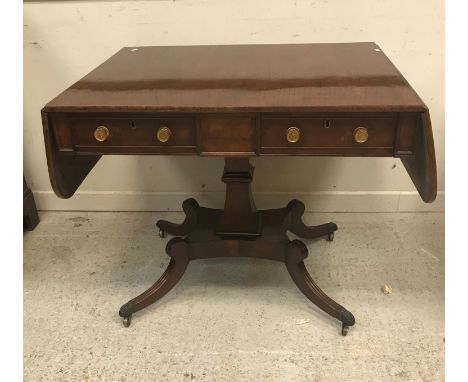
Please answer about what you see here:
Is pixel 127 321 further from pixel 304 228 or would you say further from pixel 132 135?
pixel 304 228

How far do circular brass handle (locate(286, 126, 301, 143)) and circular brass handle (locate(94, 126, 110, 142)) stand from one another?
0.51 metres

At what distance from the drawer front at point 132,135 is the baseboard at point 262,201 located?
95 cm

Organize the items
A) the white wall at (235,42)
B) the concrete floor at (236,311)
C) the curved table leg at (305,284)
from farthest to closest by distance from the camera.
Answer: the white wall at (235,42) < the curved table leg at (305,284) < the concrete floor at (236,311)

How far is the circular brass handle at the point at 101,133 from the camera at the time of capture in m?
1.33

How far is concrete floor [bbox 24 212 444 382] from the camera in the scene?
150cm

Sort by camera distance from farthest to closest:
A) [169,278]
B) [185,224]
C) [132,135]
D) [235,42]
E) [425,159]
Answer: [185,224] → [235,42] → [169,278] → [132,135] → [425,159]

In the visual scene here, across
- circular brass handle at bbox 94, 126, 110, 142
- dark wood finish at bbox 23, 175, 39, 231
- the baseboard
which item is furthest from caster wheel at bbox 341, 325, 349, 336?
dark wood finish at bbox 23, 175, 39, 231

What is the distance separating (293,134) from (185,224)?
92 centimetres

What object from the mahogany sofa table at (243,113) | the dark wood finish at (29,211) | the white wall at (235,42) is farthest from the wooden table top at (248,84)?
the dark wood finish at (29,211)

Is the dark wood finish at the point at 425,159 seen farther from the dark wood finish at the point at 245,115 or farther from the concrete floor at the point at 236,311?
the concrete floor at the point at 236,311

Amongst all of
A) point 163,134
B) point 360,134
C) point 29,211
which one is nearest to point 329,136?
point 360,134

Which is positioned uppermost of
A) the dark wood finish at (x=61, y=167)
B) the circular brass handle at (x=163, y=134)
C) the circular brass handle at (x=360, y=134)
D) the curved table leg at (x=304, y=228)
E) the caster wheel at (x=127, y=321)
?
the circular brass handle at (x=163, y=134)

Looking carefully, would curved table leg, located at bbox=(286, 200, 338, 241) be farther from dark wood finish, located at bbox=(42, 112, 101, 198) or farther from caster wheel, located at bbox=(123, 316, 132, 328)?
dark wood finish, located at bbox=(42, 112, 101, 198)

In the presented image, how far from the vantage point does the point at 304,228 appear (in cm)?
205
